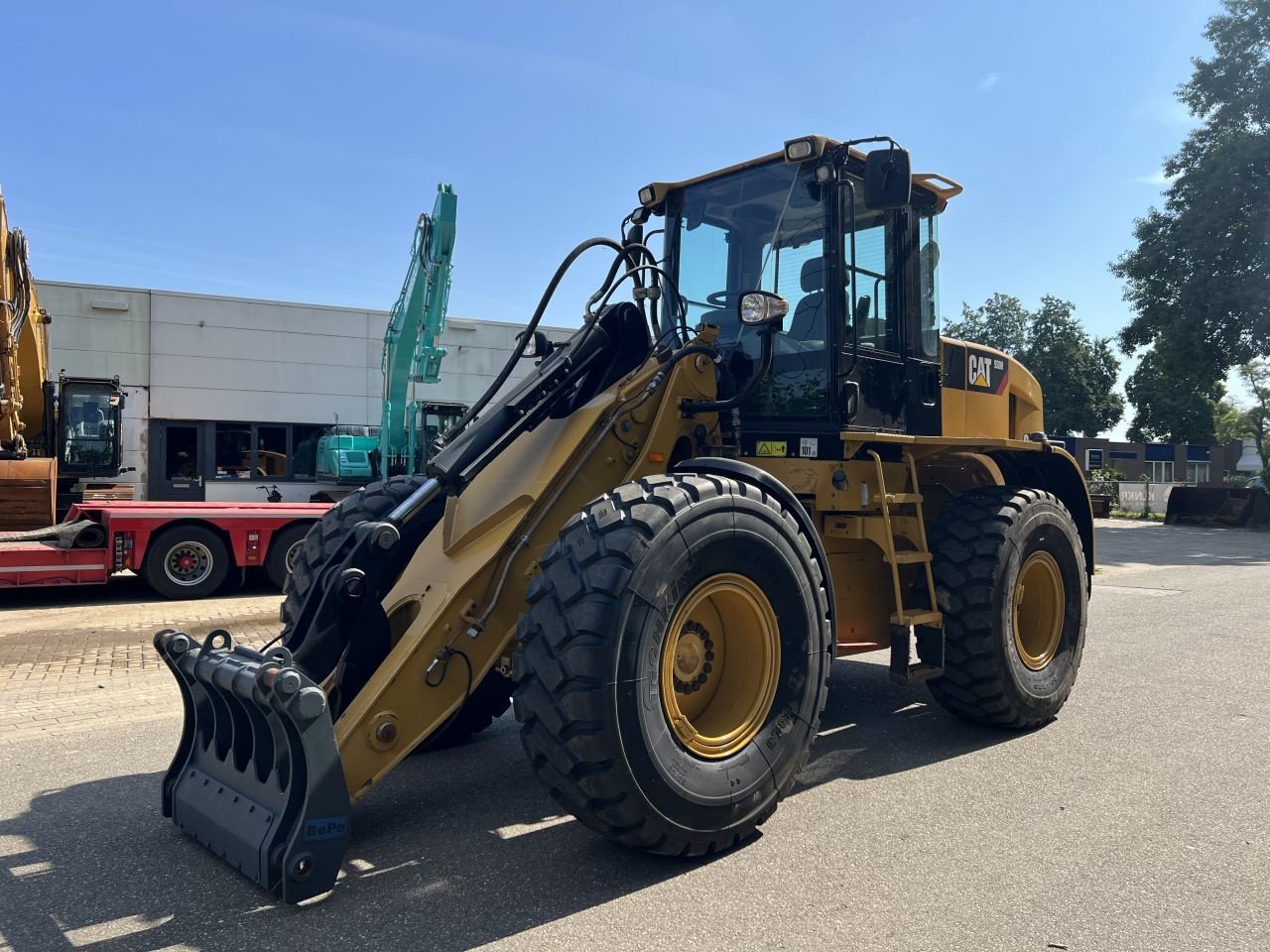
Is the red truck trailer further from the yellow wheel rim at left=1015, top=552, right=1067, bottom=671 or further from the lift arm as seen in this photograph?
the yellow wheel rim at left=1015, top=552, right=1067, bottom=671

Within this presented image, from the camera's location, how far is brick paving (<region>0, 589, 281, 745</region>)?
5.99 metres

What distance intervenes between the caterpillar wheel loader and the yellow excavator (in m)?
9.22

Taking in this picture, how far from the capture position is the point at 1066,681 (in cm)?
584


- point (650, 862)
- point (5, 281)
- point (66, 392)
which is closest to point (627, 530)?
point (650, 862)

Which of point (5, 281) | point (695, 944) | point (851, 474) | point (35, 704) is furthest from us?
point (5, 281)

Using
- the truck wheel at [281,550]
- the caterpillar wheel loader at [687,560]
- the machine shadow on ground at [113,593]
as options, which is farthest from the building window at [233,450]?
the caterpillar wheel loader at [687,560]

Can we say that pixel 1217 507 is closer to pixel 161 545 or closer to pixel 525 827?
pixel 161 545

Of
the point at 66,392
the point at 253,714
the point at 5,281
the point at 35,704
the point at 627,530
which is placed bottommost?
the point at 35,704

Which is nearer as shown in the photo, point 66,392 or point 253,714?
point 253,714

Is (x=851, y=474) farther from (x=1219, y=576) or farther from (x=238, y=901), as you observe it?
(x=1219, y=576)

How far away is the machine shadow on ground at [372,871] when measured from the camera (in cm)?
305

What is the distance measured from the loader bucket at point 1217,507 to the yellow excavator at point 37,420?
2835cm

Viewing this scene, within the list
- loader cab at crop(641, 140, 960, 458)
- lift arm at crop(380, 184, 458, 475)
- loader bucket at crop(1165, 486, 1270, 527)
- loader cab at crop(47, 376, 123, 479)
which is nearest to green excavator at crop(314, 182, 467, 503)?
lift arm at crop(380, 184, 458, 475)

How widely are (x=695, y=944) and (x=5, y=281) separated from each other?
41.4ft
